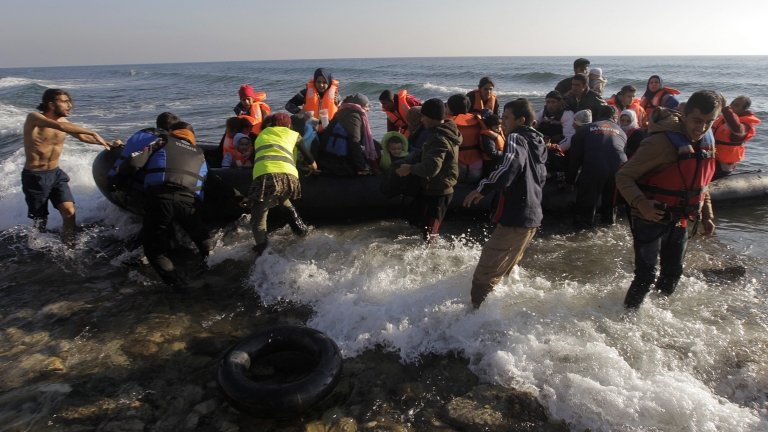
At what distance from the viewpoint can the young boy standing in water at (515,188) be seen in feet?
10.4

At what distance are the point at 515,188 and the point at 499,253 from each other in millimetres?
521

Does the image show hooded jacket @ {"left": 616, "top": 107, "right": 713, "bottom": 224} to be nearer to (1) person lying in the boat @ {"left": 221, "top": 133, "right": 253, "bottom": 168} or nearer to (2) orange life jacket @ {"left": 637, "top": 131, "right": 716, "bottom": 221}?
(2) orange life jacket @ {"left": 637, "top": 131, "right": 716, "bottom": 221}

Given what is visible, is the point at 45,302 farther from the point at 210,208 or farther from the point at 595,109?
the point at 595,109

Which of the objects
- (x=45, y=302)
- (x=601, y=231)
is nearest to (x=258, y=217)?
(x=45, y=302)

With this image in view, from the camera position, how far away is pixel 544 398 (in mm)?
2910

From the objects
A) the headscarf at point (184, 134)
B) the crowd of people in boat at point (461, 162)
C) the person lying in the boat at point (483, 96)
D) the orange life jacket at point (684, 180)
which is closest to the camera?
the orange life jacket at point (684, 180)

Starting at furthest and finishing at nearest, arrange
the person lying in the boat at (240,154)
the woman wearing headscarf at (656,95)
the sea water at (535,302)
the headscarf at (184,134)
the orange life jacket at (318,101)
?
1. the woman wearing headscarf at (656,95)
2. the orange life jacket at (318,101)
3. the person lying in the boat at (240,154)
4. the headscarf at (184,134)
5. the sea water at (535,302)

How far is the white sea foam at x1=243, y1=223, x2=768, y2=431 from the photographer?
2.82m

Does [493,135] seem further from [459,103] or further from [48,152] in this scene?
[48,152]

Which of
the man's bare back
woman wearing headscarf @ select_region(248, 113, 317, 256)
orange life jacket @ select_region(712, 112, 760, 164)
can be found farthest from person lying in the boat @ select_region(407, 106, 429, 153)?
orange life jacket @ select_region(712, 112, 760, 164)

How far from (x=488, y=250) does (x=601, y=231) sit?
3.07 metres

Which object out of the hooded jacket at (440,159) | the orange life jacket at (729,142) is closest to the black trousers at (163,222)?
the hooded jacket at (440,159)

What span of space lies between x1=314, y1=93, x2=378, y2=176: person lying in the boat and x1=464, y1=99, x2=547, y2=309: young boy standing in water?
2.34 meters

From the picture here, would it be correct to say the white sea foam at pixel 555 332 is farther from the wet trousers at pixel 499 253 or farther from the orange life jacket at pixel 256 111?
the orange life jacket at pixel 256 111
